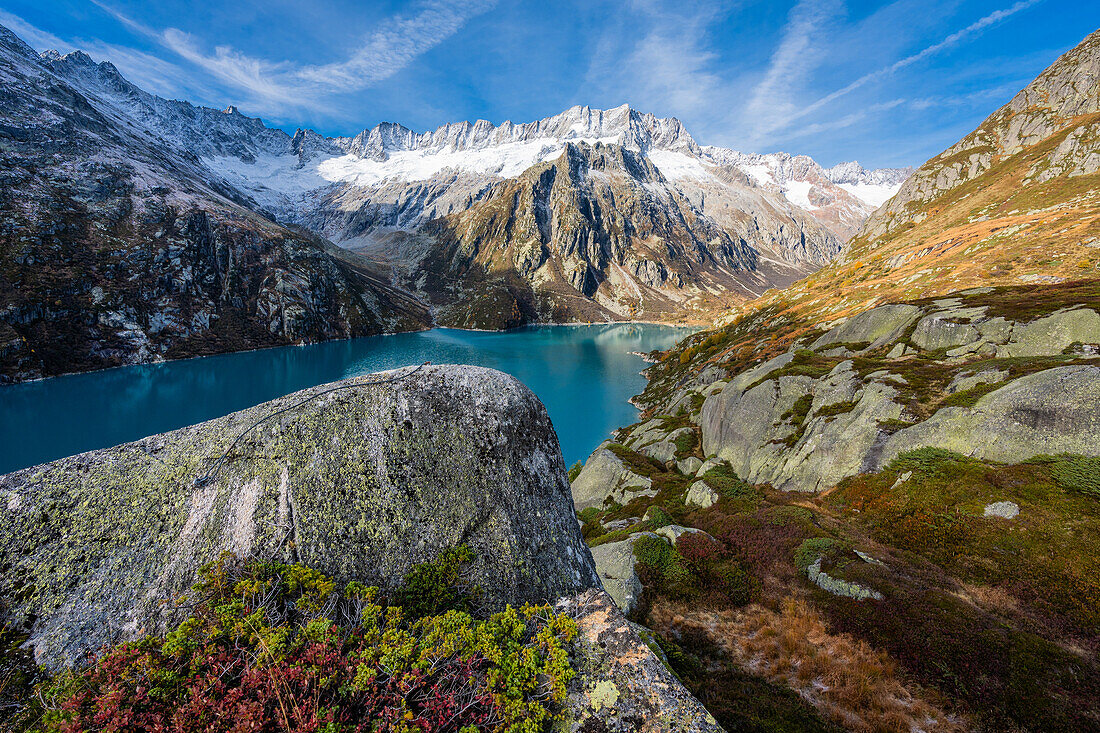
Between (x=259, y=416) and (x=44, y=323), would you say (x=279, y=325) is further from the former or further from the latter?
(x=259, y=416)

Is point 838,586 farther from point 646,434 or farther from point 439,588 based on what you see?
point 646,434

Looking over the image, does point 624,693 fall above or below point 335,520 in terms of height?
below

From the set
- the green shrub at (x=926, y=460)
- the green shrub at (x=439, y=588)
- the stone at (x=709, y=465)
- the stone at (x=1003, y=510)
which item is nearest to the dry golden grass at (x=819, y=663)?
the stone at (x=1003, y=510)

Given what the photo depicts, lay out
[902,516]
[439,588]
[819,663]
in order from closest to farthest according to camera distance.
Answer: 1. [439,588]
2. [819,663]
3. [902,516]

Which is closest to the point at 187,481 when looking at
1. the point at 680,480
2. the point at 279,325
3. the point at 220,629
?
the point at 220,629

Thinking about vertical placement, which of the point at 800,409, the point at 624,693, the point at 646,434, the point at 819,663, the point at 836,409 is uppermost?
the point at 836,409

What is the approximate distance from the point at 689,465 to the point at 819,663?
71.9 feet

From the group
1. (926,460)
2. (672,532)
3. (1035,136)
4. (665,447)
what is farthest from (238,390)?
(1035,136)

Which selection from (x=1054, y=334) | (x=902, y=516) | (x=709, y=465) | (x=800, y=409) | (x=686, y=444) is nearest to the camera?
(x=902, y=516)

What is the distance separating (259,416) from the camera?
22.5ft

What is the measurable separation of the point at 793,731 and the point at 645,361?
410ft

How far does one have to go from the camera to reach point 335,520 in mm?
6191

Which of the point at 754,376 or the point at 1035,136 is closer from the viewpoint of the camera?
the point at 754,376

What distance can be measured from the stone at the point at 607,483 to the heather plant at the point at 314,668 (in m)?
23.1
